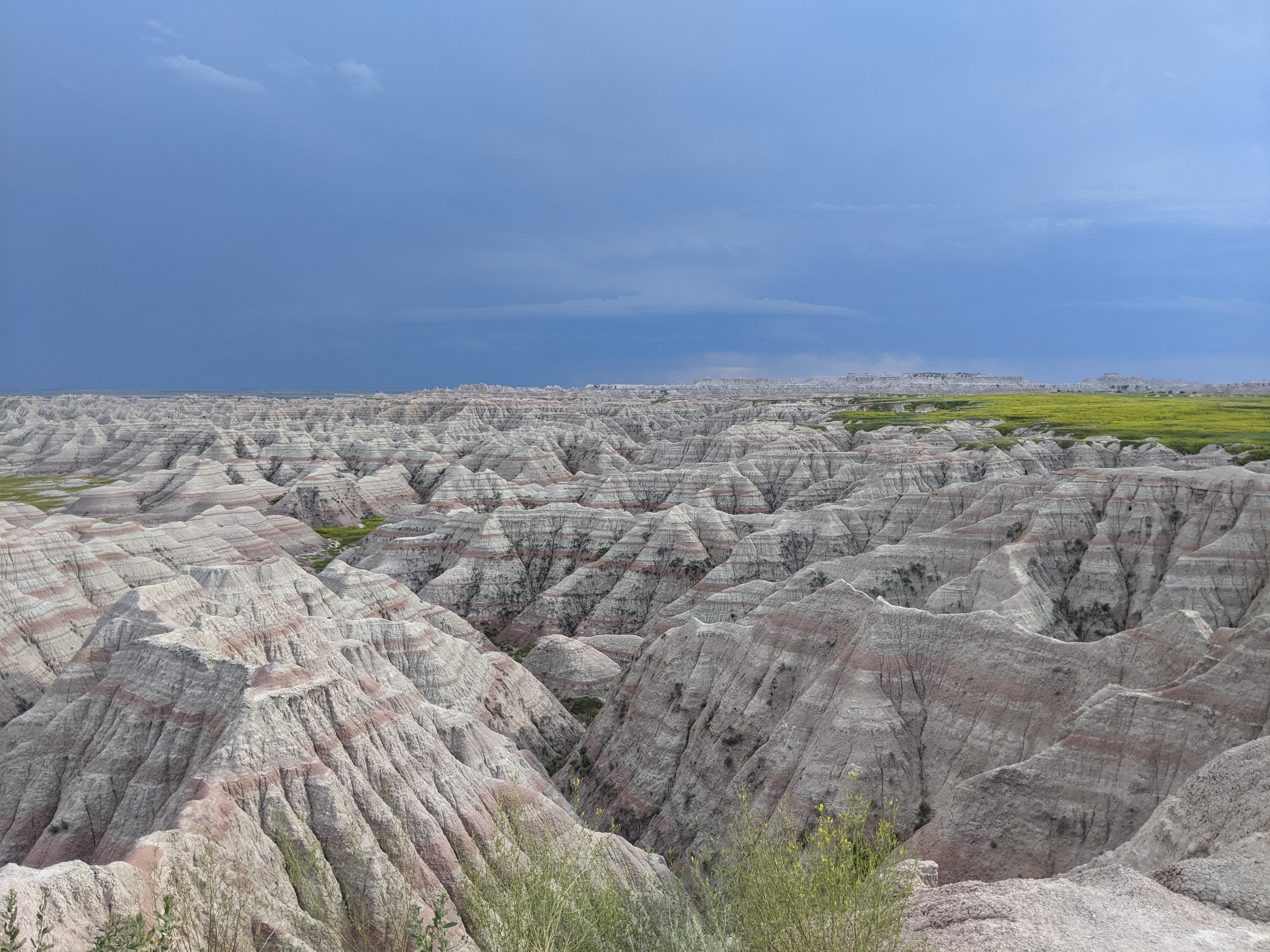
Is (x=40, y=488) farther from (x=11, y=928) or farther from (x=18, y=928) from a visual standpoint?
(x=18, y=928)

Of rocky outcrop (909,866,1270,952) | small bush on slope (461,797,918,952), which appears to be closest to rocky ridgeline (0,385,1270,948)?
rocky outcrop (909,866,1270,952)

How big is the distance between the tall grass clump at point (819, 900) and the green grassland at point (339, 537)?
85395 mm

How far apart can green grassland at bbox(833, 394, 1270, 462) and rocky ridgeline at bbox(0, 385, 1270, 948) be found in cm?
5075

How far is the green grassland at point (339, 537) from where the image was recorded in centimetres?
9806

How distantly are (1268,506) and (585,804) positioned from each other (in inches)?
1788

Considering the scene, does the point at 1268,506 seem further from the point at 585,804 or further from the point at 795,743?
the point at 585,804

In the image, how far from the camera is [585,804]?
38.6 meters

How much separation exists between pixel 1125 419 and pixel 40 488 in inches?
8216

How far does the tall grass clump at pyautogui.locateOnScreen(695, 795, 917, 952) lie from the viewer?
12523 millimetres

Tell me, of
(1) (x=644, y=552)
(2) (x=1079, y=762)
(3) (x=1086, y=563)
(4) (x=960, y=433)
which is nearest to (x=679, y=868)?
(2) (x=1079, y=762)

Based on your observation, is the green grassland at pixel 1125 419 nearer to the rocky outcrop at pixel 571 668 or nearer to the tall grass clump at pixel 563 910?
the rocky outcrop at pixel 571 668

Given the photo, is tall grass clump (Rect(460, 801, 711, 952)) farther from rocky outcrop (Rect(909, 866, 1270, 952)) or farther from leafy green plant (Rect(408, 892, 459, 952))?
rocky outcrop (Rect(909, 866, 1270, 952))

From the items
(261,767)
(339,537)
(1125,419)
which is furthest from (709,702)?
(1125,419)

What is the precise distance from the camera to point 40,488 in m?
150
